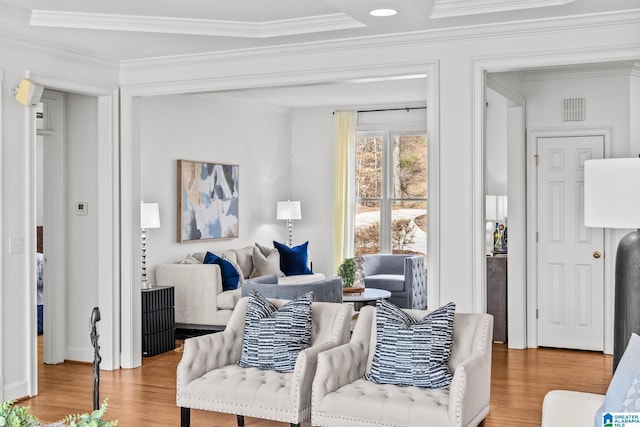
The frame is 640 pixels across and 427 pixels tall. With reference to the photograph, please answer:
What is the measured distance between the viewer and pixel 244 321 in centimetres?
457

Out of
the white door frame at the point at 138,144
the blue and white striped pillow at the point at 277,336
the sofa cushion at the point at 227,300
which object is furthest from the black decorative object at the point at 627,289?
the sofa cushion at the point at 227,300

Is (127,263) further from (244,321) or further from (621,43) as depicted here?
(621,43)

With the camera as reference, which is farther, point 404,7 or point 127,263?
point 127,263

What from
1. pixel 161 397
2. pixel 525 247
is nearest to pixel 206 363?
pixel 161 397

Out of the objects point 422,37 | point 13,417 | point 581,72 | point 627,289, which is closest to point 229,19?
point 422,37

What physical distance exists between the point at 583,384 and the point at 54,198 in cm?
461

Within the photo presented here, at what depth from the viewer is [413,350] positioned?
3887 mm

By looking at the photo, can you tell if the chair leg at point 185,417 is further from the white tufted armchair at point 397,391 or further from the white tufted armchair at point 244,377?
the white tufted armchair at point 397,391

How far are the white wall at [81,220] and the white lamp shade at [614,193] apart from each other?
431 centimetres

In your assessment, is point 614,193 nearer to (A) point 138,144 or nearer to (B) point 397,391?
A: (B) point 397,391

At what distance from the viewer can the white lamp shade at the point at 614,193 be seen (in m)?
3.32

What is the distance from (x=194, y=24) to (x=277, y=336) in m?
2.27

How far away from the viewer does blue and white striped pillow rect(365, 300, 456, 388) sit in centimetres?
386

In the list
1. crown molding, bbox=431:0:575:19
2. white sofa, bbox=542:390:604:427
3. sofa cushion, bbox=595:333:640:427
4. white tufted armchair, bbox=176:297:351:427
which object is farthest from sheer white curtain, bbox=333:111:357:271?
sofa cushion, bbox=595:333:640:427
